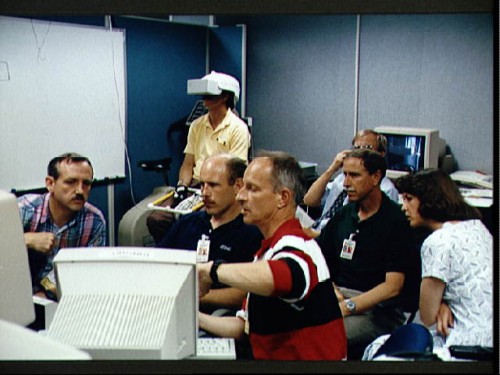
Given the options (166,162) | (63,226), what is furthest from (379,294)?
(63,226)

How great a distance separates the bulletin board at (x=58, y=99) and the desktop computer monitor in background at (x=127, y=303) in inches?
43.2

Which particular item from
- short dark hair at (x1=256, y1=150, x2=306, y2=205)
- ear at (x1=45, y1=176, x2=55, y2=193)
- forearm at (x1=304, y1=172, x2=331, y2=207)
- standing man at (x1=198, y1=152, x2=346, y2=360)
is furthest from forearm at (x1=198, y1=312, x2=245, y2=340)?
ear at (x1=45, y1=176, x2=55, y2=193)

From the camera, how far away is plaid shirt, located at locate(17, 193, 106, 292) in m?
2.40

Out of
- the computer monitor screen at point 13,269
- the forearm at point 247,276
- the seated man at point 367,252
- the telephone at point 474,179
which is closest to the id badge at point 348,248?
the seated man at point 367,252

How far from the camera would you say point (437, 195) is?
251cm

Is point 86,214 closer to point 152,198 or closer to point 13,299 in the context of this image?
point 152,198

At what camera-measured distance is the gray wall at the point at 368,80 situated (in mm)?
2402

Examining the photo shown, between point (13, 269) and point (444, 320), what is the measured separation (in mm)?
1557

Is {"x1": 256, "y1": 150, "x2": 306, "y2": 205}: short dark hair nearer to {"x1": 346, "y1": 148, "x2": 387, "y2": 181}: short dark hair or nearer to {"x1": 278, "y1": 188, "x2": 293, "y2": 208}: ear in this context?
{"x1": 278, "y1": 188, "x2": 293, "y2": 208}: ear

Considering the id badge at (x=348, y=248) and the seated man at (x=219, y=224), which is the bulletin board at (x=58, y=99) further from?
the id badge at (x=348, y=248)

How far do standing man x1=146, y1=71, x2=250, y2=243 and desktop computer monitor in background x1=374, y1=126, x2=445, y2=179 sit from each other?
23.2 inches

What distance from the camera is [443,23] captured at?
2.37 m

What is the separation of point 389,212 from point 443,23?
75 cm

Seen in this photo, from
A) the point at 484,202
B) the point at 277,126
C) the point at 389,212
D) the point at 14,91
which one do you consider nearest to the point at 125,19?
the point at 14,91
